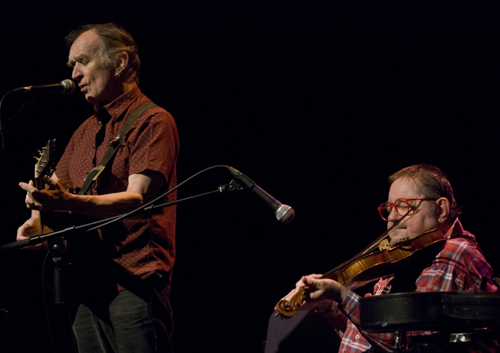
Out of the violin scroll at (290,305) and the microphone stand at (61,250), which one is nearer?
the microphone stand at (61,250)

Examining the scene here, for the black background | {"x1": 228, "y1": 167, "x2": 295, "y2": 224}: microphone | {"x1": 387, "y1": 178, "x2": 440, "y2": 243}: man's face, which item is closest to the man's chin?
{"x1": 387, "y1": 178, "x2": 440, "y2": 243}: man's face

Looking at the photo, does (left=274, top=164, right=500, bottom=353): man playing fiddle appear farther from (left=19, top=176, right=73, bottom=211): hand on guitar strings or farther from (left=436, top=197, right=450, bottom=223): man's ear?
(left=19, top=176, right=73, bottom=211): hand on guitar strings

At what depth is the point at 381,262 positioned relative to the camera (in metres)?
2.42

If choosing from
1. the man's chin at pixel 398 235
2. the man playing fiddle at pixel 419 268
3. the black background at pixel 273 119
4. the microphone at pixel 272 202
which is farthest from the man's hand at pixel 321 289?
→ the black background at pixel 273 119

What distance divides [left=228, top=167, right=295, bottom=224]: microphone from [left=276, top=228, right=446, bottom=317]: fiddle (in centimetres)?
59

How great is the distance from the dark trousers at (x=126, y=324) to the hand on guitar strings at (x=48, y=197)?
1.41 ft

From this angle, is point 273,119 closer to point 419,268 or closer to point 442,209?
point 442,209

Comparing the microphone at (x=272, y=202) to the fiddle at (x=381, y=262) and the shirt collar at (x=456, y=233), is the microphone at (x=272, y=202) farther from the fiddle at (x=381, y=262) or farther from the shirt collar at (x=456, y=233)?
the shirt collar at (x=456, y=233)

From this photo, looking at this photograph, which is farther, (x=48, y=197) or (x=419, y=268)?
(x=419, y=268)

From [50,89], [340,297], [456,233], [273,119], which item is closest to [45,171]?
[50,89]

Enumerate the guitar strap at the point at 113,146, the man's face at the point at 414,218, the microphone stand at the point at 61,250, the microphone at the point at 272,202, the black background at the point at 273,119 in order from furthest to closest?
the black background at the point at 273,119
the man's face at the point at 414,218
the guitar strap at the point at 113,146
the microphone stand at the point at 61,250
the microphone at the point at 272,202

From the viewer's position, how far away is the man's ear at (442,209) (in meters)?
2.60

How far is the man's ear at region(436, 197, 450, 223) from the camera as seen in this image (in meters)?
2.60

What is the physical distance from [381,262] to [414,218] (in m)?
0.30
